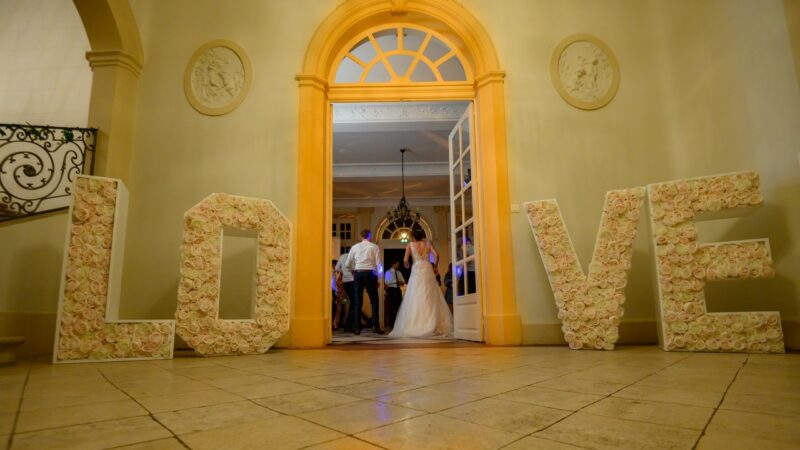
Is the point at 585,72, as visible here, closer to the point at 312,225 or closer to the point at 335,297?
the point at 312,225

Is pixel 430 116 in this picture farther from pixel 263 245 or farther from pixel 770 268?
pixel 770 268

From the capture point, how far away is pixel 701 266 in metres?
3.52

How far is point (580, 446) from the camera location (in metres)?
1.14

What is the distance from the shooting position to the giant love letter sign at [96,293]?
10.6 ft

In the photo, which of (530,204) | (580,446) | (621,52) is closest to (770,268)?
(530,204)

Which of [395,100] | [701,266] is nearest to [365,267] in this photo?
[395,100]

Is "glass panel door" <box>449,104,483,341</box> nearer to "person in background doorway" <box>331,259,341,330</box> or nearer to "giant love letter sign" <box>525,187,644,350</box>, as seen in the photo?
"giant love letter sign" <box>525,187,644,350</box>

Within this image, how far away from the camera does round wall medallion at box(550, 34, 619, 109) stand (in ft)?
15.6

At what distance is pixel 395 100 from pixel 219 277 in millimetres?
2686

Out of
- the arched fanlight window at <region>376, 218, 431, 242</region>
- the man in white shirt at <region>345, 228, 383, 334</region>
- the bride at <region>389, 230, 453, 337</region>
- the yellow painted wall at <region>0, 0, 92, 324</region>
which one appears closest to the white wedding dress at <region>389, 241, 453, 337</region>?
the bride at <region>389, 230, 453, 337</region>

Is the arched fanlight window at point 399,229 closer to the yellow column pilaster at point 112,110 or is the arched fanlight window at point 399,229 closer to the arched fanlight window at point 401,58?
the arched fanlight window at point 401,58

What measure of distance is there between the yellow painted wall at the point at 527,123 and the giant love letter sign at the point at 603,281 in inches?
20.0

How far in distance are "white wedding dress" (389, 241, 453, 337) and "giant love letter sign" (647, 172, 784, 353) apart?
3355 millimetres

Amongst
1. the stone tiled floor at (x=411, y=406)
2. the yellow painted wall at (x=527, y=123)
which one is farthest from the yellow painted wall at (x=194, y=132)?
the stone tiled floor at (x=411, y=406)
